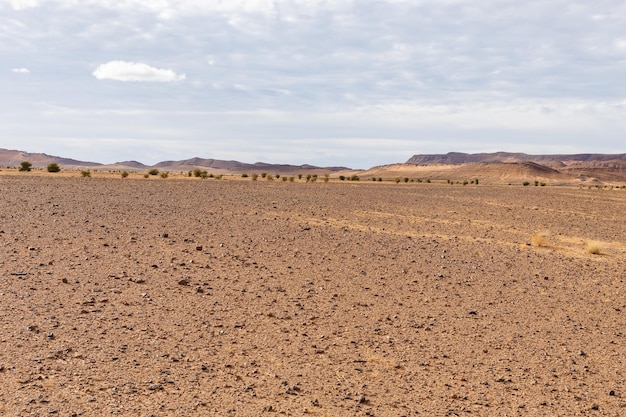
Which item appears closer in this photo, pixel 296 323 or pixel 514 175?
pixel 296 323

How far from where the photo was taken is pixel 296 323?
791cm

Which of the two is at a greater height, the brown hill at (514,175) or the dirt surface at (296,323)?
the brown hill at (514,175)

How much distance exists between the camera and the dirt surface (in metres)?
5.61

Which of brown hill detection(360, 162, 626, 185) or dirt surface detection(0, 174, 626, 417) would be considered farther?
brown hill detection(360, 162, 626, 185)

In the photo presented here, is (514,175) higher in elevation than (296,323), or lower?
higher

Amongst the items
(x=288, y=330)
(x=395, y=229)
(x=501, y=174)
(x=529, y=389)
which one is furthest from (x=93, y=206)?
(x=501, y=174)

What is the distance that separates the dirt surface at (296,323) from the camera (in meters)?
5.61

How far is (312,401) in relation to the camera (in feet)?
18.2

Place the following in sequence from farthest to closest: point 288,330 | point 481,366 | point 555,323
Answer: point 555,323 → point 288,330 → point 481,366

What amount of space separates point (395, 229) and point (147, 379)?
42.7ft

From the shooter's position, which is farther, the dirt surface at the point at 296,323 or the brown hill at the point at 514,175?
the brown hill at the point at 514,175

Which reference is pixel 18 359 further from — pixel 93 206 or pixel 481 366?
pixel 93 206

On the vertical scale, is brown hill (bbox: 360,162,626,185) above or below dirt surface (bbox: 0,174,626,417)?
above

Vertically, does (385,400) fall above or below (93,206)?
below
